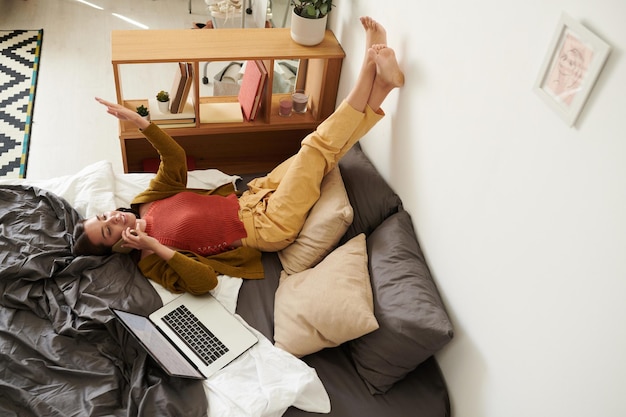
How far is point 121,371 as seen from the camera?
64.3 inches

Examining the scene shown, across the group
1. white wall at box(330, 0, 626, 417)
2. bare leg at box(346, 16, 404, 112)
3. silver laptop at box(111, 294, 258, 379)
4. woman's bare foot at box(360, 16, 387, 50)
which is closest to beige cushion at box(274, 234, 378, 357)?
silver laptop at box(111, 294, 258, 379)

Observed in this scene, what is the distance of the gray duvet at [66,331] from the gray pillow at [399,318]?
0.53 m

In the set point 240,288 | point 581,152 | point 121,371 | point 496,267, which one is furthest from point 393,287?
point 121,371

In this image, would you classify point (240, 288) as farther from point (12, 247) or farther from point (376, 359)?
point (12, 247)

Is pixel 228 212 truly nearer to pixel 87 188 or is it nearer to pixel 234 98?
pixel 87 188

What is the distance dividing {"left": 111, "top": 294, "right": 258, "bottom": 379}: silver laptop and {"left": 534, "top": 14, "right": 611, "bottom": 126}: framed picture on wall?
1141mm

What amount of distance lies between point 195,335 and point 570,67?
134 cm

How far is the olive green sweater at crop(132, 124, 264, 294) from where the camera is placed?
1.82 meters

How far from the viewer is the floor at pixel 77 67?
2873mm

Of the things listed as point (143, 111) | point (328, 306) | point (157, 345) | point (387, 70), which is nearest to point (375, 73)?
point (387, 70)

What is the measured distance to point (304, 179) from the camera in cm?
201

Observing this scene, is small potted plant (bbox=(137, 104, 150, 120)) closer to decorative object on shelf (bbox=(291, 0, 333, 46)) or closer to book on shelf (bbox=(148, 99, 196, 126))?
book on shelf (bbox=(148, 99, 196, 126))

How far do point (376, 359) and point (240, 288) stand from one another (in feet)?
1.92

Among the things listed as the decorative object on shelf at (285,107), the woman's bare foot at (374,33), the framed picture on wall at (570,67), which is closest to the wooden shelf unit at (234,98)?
the decorative object on shelf at (285,107)
